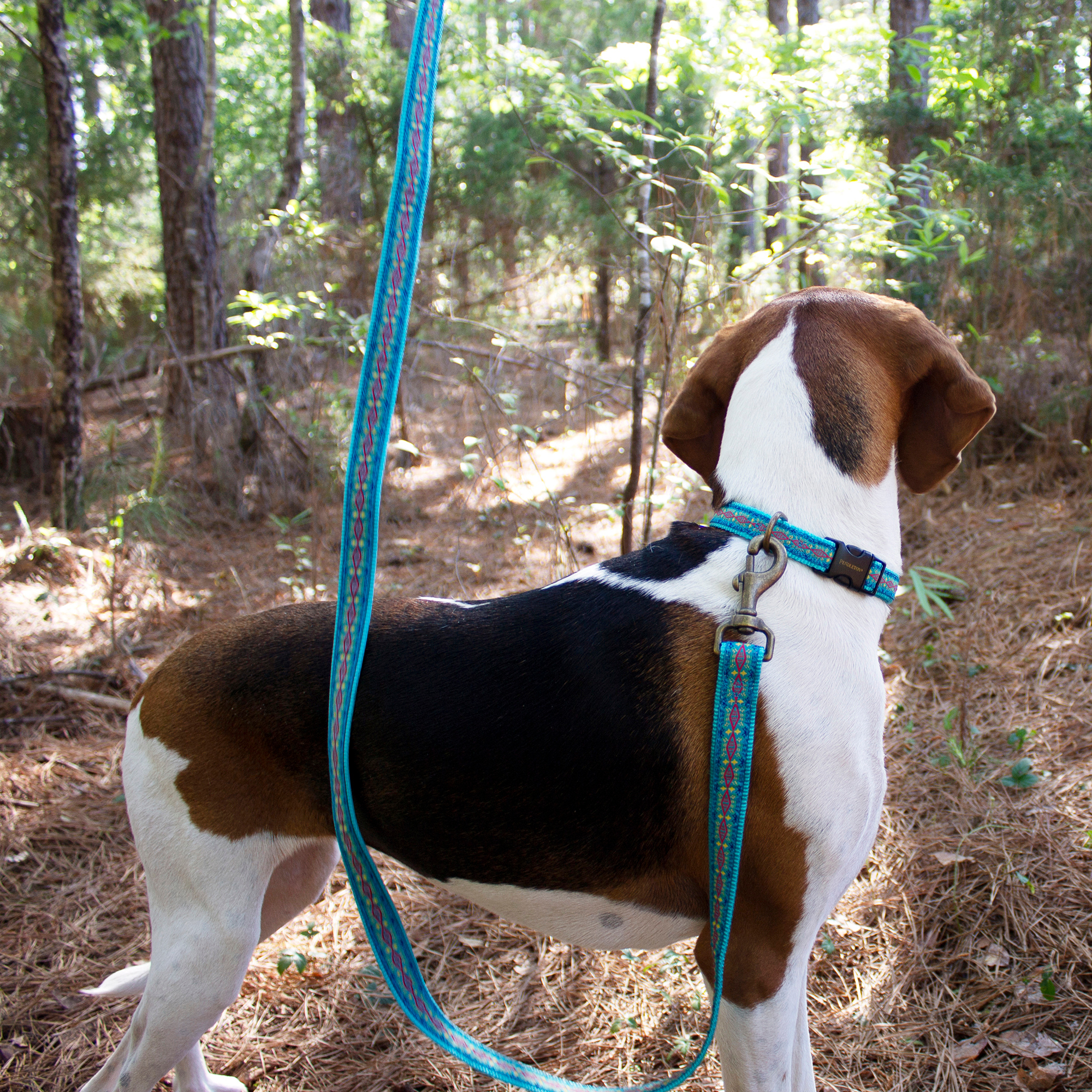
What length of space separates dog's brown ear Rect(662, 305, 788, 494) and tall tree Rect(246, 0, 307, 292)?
5648 millimetres

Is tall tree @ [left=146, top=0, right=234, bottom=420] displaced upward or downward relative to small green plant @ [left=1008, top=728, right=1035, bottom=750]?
upward

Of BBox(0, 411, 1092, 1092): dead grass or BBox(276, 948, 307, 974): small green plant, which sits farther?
BBox(276, 948, 307, 974): small green plant

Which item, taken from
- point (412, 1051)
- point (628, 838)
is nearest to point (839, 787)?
point (628, 838)

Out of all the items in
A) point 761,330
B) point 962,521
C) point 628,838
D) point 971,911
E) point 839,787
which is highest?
point 761,330

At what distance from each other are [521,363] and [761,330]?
3.05 m

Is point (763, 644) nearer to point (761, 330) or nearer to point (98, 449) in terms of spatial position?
point (761, 330)

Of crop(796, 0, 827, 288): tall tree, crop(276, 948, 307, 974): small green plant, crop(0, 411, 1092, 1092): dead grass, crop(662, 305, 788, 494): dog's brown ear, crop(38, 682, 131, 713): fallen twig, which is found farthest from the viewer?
crop(38, 682, 131, 713): fallen twig

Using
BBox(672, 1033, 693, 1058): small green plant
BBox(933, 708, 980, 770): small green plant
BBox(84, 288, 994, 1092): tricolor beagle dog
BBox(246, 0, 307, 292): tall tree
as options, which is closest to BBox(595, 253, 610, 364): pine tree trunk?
BBox(246, 0, 307, 292): tall tree

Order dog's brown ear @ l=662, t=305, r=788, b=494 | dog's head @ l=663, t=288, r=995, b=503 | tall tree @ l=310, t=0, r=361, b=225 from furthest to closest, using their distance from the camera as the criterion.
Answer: tall tree @ l=310, t=0, r=361, b=225 < dog's brown ear @ l=662, t=305, r=788, b=494 < dog's head @ l=663, t=288, r=995, b=503

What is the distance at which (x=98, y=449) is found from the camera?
8.18 meters

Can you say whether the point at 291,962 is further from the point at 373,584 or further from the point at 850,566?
the point at 850,566

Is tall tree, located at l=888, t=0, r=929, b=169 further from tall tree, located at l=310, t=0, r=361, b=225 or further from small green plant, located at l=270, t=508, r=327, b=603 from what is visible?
small green plant, located at l=270, t=508, r=327, b=603

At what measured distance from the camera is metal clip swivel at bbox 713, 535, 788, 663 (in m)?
1.52

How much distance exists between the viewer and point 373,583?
1.54 m
